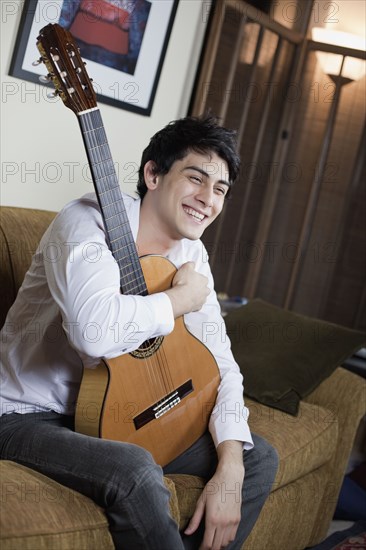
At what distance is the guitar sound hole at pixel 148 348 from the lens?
1.79 m

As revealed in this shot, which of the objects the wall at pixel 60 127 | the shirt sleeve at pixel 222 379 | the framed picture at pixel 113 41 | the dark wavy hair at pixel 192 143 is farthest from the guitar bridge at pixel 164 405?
the framed picture at pixel 113 41

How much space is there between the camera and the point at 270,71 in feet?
12.0

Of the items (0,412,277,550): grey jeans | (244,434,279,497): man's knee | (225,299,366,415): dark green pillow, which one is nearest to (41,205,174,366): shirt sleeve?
(0,412,277,550): grey jeans

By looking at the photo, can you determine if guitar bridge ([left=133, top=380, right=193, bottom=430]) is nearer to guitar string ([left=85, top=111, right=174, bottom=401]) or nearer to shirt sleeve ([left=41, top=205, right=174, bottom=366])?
guitar string ([left=85, top=111, right=174, bottom=401])

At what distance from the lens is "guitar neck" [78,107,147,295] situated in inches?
69.5

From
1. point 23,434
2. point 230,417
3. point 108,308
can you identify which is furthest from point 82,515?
point 230,417

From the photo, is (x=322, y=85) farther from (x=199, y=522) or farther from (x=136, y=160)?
(x=199, y=522)

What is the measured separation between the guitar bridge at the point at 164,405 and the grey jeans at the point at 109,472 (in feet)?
0.53

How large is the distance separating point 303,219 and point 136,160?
45.3 inches

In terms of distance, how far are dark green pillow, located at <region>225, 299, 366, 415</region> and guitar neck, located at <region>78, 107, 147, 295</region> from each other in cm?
89

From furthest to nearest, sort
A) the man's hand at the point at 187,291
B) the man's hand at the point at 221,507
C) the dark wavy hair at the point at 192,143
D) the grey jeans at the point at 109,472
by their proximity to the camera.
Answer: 1. the dark wavy hair at the point at 192,143
2. the man's hand at the point at 187,291
3. the man's hand at the point at 221,507
4. the grey jeans at the point at 109,472

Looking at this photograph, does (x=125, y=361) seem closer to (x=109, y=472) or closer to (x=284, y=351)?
(x=109, y=472)

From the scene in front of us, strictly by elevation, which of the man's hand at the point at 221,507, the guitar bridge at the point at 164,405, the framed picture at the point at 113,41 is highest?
the framed picture at the point at 113,41

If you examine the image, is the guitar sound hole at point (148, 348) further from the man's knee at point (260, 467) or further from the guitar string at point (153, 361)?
the man's knee at point (260, 467)
